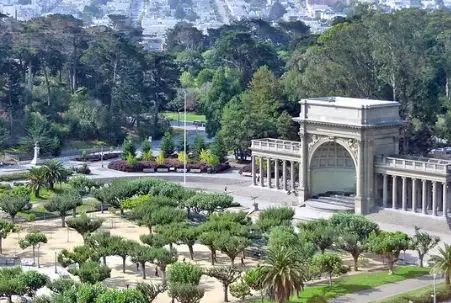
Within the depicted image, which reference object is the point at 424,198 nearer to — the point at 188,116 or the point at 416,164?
the point at 416,164

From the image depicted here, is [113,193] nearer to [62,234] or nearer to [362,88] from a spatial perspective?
[62,234]

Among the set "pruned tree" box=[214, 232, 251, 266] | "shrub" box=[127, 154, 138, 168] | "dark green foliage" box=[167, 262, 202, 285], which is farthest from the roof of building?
"dark green foliage" box=[167, 262, 202, 285]

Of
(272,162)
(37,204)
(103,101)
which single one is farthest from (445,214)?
(103,101)

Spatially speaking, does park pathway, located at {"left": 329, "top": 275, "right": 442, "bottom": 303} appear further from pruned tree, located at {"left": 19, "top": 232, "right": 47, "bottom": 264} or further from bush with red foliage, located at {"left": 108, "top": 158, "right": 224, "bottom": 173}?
bush with red foliage, located at {"left": 108, "top": 158, "right": 224, "bottom": 173}

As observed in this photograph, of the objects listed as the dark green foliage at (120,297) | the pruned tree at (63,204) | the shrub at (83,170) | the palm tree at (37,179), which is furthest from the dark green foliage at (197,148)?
the dark green foliage at (120,297)

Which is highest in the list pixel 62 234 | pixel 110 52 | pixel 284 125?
pixel 110 52

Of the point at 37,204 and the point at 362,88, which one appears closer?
the point at 37,204

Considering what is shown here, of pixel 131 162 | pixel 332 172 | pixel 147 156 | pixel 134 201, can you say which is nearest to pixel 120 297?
pixel 134 201
